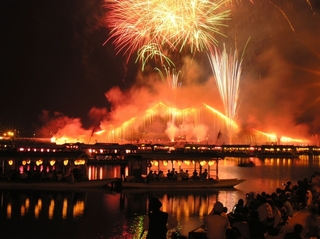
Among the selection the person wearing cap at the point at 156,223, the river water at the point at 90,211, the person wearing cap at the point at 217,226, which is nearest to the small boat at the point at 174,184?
the river water at the point at 90,211

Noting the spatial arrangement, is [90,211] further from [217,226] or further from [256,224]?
[217,226]

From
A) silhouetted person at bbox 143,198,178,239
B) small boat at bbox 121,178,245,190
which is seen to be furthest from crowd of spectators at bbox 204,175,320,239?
small boat at bbox 121,178,245,190

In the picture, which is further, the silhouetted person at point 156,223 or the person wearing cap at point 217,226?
the person wearing cap at point 217,226

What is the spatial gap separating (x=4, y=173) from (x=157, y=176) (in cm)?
788

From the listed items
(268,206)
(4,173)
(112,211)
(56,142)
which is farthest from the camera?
(56,142)

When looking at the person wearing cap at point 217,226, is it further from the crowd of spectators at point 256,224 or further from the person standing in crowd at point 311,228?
the person standing in crowd at point 311,228

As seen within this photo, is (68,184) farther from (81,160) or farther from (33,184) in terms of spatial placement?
(81,160)

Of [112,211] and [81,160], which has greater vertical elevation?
[81,160]

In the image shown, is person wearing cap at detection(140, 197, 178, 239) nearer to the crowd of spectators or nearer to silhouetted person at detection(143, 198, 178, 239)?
silhouetted person at detection(143, 198, 178, 239)

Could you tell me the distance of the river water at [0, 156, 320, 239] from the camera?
40.7 feet

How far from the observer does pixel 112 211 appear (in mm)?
15938

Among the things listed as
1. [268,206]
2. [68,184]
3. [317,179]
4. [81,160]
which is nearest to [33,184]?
[68,184]

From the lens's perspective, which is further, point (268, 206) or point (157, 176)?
point (157, 176)

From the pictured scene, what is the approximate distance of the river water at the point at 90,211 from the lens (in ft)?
40.7
